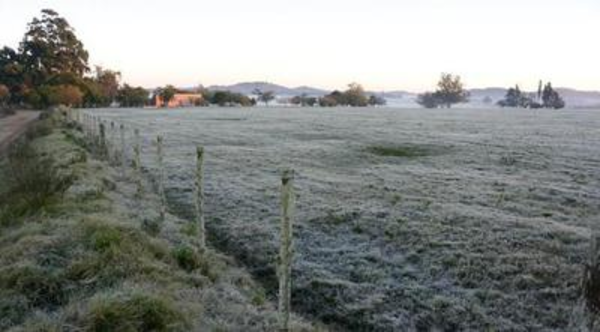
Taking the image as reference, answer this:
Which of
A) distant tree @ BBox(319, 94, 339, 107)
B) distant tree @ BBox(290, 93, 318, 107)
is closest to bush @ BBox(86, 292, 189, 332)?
distant tree @ BBox(290, 93, 318, 107)

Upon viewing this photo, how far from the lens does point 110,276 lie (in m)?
10.2

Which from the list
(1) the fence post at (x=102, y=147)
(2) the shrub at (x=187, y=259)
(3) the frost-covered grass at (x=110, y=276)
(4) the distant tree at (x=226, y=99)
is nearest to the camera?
(3) the frost-covered grass at (x=110, y=276)

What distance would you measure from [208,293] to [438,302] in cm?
415

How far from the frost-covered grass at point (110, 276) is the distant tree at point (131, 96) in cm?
12474

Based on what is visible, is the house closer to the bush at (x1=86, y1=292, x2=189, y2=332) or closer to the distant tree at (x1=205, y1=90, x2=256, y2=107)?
the distant tree at (x1=205, y1=90, x2=256, y2=107)

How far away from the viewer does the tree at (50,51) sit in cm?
11956

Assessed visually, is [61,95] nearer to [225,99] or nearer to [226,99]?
[225,99]

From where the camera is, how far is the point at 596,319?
309 inches

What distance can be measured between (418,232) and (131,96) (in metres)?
130

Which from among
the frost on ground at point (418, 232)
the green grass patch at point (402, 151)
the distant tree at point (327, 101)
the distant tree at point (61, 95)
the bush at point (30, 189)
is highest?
the distant tree at point (61, 95)

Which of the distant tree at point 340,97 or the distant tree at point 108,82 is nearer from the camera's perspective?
the distant tree at point 108,82

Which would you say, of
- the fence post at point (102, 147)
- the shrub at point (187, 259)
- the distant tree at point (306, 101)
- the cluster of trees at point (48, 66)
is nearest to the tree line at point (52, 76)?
the cluster of trees at point (48, 66)

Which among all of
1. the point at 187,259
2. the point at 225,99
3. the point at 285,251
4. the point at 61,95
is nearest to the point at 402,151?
the point at 187,259

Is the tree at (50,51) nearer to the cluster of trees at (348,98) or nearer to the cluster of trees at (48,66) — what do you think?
the cluster of trees at (48,66)
